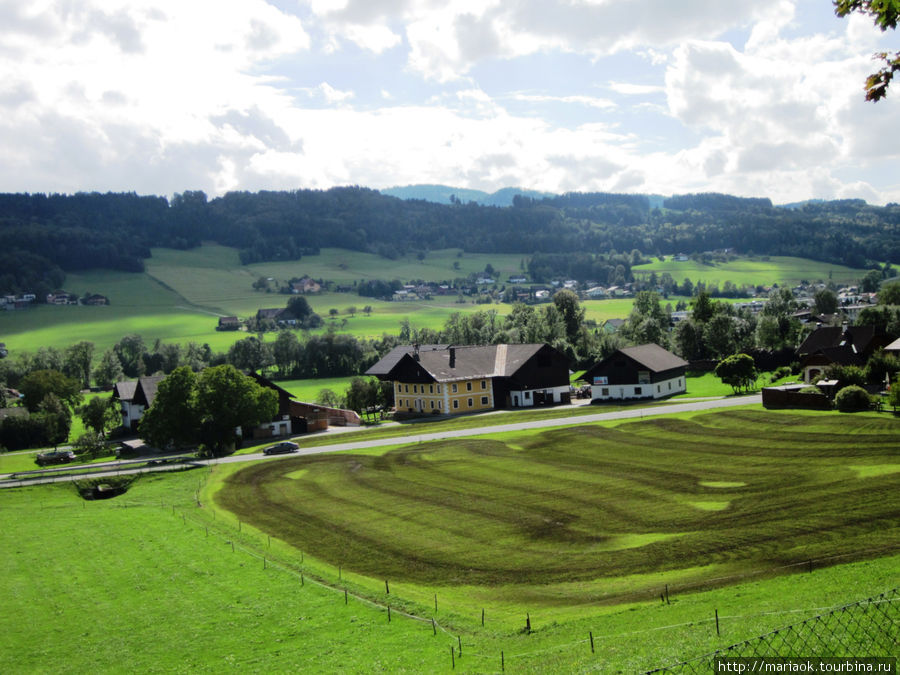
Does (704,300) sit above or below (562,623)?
above

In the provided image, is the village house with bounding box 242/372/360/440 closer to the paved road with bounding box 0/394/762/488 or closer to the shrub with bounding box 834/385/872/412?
the paved road with bounding box 0/394/762/488

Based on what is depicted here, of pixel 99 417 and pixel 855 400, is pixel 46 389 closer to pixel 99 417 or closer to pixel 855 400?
pixel 99 417

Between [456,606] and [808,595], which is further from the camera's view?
[456,606]

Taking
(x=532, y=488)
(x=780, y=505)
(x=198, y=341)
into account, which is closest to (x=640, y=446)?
(x=532, y=488)

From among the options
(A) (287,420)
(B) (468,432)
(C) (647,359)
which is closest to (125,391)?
(A) (287,420)

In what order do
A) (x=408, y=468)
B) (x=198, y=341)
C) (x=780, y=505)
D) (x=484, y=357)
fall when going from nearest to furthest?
(x=780, y=505)
(x=408, y=468)
(x=484, y=357)
(x=198, y=341)

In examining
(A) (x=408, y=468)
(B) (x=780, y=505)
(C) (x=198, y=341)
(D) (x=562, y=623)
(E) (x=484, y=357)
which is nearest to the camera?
(D) (x=562, y=623)

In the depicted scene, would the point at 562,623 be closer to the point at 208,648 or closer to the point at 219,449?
the point at 208,648
